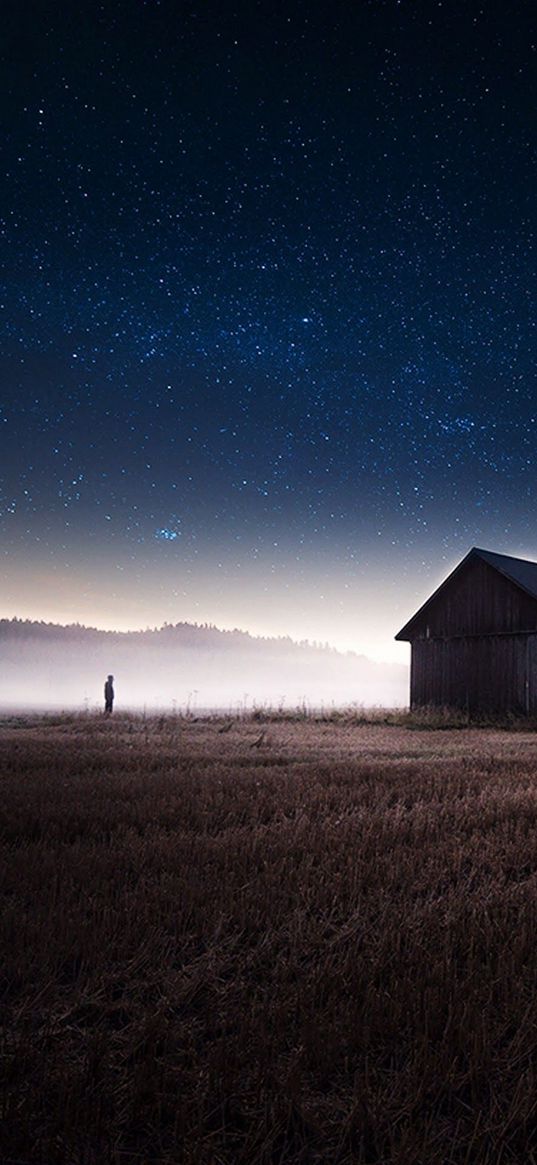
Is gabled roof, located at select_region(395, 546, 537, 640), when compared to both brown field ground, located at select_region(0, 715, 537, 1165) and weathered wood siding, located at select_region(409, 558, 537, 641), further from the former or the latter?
brown field ground, located at select_region(0, 715, 537, 1165)

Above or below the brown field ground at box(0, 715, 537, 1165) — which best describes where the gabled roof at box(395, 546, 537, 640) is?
above

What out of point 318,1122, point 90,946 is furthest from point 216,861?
point 318,1122

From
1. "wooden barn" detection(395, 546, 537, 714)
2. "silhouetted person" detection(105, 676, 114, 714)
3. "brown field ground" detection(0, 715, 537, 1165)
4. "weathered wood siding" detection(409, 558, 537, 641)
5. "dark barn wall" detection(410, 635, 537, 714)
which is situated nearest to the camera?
"brown field ground" detection(0, 715, 537, 1165)

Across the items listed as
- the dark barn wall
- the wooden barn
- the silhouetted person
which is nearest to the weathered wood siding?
the wooden barn

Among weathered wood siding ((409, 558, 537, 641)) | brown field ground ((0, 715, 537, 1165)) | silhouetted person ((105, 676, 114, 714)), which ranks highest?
weathered wood siding ((409, 558, 537, 641))

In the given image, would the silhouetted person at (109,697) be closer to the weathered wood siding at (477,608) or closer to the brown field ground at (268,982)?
the weathered wood siding at (477,608)

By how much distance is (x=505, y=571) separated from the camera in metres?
26.9

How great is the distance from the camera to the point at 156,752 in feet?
45.9

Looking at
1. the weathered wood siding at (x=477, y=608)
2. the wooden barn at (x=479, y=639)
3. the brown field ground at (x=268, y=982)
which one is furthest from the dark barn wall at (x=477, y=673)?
the brown field ground at (x=268, y=982)

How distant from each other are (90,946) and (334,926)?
1.72m

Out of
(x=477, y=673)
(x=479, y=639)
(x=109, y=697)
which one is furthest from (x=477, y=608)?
(x=109, y=697)

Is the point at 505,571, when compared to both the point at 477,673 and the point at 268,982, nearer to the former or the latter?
the point at 477,673

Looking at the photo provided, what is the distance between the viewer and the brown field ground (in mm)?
2650

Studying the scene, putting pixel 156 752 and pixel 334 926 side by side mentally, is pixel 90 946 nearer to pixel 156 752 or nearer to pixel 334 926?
pixel 334 926
